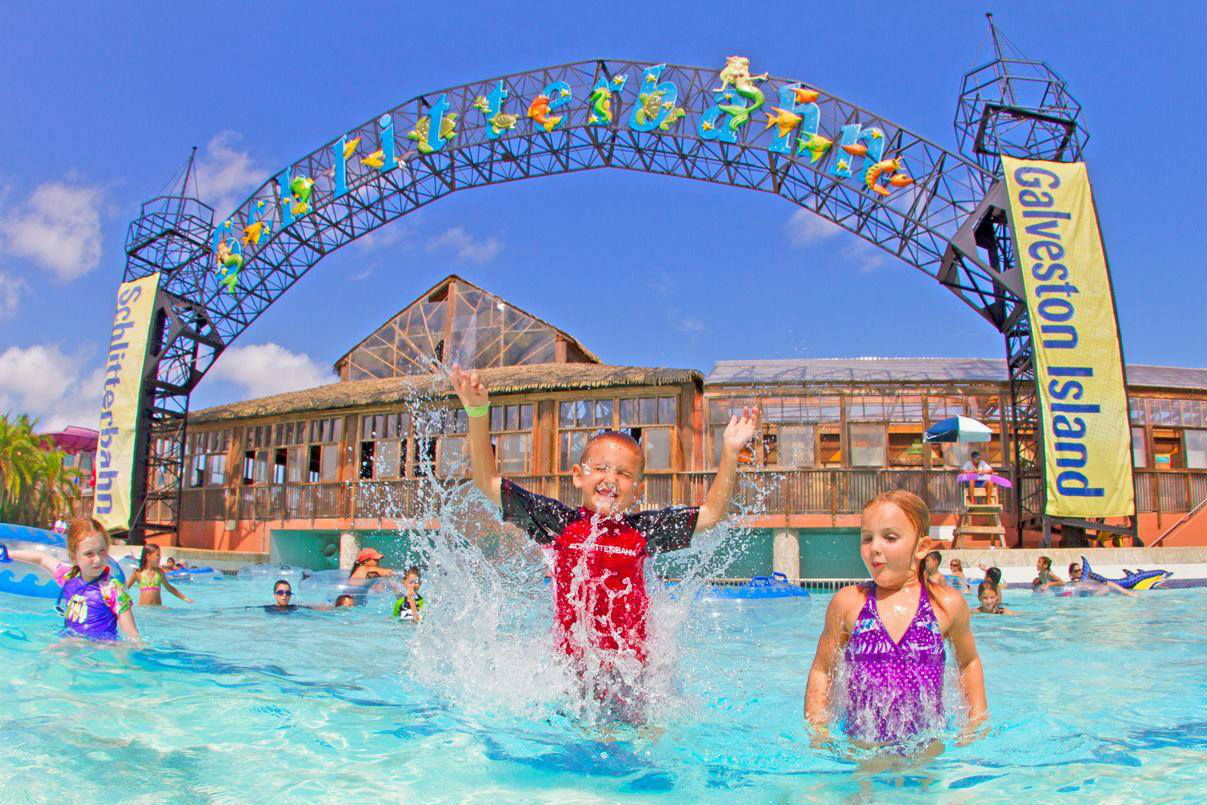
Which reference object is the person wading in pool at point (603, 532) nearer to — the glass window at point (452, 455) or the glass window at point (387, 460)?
the glass window at point (452, 455)

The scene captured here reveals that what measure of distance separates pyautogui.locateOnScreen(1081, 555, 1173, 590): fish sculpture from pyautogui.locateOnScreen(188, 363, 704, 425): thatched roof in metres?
8.64

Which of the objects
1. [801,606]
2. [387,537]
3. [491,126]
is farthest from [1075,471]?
[387,537]

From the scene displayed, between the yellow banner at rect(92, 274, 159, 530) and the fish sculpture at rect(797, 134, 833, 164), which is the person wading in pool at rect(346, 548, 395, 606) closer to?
the yellow banner at rect(92, 274, 159, 530)

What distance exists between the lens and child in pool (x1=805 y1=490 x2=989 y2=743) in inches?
129

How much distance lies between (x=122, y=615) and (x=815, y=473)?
1534 centimetres

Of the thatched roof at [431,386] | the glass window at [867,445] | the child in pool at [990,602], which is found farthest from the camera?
the thatched roof at [431,386]

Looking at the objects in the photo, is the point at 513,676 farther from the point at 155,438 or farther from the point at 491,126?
the point at 155,438

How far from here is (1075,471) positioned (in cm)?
1633

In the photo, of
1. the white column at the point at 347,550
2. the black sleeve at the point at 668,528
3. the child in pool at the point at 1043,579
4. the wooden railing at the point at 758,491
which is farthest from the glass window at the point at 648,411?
the black sleeve at the point at 668,528

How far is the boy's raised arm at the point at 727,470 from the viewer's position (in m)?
3.82

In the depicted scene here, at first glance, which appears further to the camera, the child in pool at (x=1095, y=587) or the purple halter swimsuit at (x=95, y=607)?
the child in pool at (x=1095, y=587)

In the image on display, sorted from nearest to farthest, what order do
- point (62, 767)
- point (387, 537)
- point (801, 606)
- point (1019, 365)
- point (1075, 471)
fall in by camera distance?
point (62, 767), point (801, 606), point (1075, 471), point (1019, 365), point (387, 537)

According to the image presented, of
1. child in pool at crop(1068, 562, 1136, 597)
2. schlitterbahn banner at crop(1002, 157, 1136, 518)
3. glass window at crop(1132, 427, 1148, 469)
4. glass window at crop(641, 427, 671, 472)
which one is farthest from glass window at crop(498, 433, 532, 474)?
glass window at crop(1132, 427, 1148, 469)

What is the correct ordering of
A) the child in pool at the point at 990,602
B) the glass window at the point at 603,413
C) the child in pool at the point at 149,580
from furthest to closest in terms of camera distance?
the glass window at the point at 603,413 → the child in pool at the point at 990,602 → the child in pool at the point at 149,580
